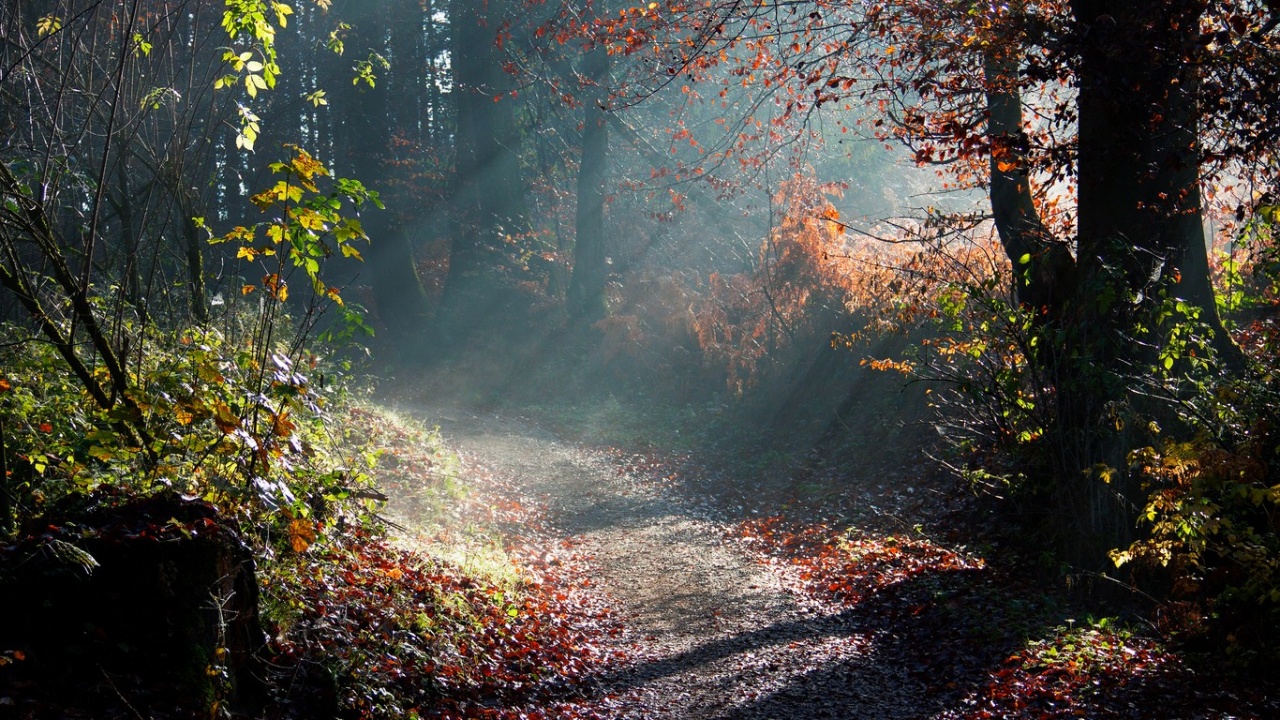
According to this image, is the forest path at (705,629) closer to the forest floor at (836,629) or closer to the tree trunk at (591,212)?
the forest floor at (836,629)

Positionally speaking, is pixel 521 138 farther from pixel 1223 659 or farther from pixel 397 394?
pixel 1223 659

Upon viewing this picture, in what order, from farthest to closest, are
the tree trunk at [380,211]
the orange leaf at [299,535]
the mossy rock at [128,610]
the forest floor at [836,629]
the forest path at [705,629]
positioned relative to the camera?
the tree trunk at [380,211] → the forest path at [705,629] → the forest floor at [836,629] → the orange leaf at [299,535] → the mossy rock at [128,610]

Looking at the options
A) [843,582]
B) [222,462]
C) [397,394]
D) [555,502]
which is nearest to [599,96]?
[397,394]

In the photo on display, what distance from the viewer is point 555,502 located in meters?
13.3

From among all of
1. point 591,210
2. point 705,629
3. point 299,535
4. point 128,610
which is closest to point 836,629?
point 705,629

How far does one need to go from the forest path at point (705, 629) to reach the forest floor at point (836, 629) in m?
0.02

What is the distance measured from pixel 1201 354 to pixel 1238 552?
2.39 meters

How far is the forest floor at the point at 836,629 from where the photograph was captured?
559 cm

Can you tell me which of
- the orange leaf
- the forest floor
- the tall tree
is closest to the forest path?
the forest floor

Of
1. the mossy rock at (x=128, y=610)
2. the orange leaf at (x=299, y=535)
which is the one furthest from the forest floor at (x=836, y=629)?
the mossy rock at (x=128, y=610)

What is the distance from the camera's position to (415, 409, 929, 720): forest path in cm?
608

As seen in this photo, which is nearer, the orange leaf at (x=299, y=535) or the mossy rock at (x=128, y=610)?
the mossy rock at (x=128, y=610)

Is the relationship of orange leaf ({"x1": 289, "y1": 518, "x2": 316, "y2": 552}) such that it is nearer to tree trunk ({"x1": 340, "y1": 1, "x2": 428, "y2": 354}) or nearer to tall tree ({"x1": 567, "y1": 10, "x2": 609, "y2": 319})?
tall tree ({"x1": 567, "y1": 10, "x2": 609, "y2": 319})

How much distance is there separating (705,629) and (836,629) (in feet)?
3.86
